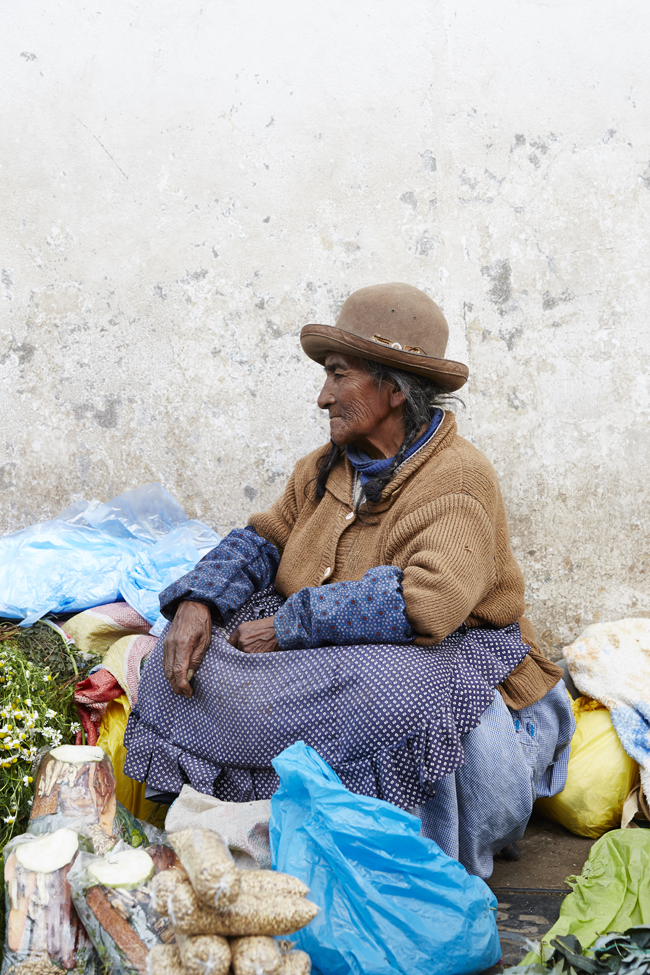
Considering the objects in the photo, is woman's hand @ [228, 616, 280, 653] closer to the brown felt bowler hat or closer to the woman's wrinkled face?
the woman's wrinkled face

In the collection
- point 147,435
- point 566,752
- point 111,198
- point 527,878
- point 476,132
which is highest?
point 476,132

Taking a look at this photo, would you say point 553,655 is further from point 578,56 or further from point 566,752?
point 578,56

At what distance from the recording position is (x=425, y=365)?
8.00 ft

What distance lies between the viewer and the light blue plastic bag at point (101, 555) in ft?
9.53

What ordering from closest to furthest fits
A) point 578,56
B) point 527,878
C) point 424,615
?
point 424,615, point 527,878, point 578,56

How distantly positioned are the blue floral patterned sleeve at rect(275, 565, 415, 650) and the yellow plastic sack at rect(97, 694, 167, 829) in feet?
2.37

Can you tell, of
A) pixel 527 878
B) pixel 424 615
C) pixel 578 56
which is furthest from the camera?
pixel 578 56

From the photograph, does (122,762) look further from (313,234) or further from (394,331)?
(313,234)

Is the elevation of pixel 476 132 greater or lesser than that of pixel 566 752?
greater

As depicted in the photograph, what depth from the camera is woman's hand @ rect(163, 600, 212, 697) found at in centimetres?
228

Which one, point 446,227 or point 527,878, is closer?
point 527,878

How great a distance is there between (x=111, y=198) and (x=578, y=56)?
2.16m

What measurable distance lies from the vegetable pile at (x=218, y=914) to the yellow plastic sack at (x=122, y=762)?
3.82 ft

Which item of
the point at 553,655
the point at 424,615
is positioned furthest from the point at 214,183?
the point at 553,655
